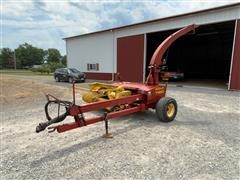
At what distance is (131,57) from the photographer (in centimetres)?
1653

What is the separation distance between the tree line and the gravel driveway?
77264mm

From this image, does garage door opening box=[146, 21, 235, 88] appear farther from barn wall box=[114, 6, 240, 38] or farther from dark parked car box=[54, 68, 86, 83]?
dark parked car box=[54, 68, 86, 83]

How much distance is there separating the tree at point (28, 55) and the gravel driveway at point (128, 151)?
306 ft

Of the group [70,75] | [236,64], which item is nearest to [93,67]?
[70,75]

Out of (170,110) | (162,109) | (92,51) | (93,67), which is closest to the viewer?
(162,109)

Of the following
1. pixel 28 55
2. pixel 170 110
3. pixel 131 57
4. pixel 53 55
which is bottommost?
pixel 170 110

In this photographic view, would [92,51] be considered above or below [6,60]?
below

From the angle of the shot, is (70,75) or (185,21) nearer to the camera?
(185,21)

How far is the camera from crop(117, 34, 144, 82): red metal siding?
16.0m

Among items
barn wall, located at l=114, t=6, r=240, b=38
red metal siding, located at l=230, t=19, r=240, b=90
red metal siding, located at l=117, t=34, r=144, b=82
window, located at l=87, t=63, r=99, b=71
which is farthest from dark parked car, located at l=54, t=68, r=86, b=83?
red metal siding, located at l=230, t=19, r=240, b=90

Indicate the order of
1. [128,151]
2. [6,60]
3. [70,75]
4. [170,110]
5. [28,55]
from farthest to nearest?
[28,55] < [6,60] < [70,75] < [170,110] < [128,151]

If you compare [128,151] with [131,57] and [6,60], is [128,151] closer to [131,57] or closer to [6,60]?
[131,57]

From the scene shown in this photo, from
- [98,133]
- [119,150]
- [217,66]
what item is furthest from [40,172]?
[217,66]

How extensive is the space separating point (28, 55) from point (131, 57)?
8917 cm
